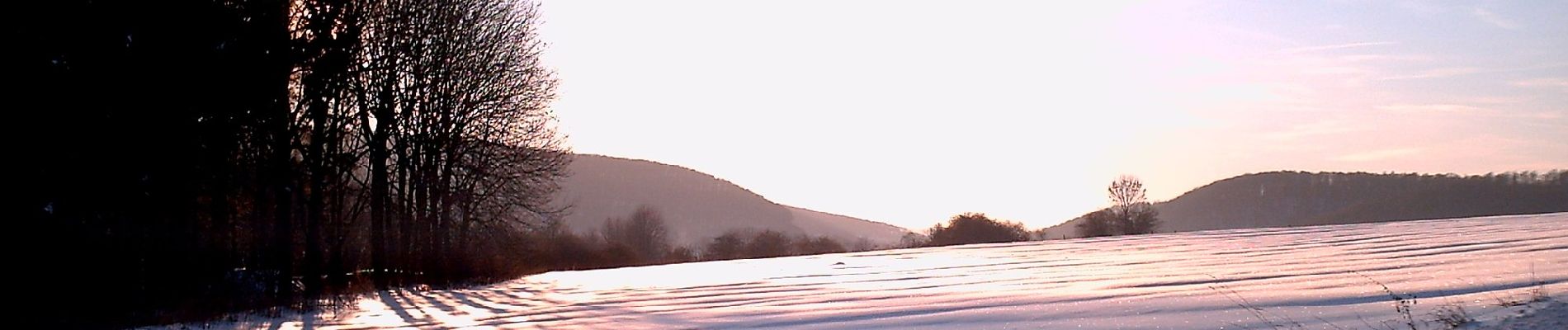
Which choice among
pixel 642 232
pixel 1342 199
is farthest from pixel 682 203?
pixel 1342 199

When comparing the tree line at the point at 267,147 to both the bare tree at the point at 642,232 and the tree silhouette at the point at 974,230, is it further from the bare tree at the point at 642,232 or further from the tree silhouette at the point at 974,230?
the bare tree at the point at 642,232

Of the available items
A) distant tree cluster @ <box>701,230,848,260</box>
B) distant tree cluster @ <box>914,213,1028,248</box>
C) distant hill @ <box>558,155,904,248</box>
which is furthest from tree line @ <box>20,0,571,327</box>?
distant hill @ <box>558,155,904,248</box>

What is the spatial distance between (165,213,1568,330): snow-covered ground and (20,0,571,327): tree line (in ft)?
8.39

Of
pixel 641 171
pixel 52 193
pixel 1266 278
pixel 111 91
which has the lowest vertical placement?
pixel 1266 278

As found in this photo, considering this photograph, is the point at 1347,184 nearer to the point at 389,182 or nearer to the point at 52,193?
the point at 389,182

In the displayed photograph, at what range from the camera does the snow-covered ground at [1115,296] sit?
24.8ft

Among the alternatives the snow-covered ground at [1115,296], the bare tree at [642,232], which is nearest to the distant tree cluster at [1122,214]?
the bare tree at [642,232]

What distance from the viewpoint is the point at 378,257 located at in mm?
A: 26734

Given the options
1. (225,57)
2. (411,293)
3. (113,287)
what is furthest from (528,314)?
(411,293)

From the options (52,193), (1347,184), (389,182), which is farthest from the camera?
(1347,184)

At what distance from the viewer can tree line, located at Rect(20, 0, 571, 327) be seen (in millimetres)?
14320

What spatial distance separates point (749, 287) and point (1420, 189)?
231ft

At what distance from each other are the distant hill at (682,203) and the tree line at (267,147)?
63528 mm

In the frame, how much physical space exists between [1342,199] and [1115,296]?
317 ft
